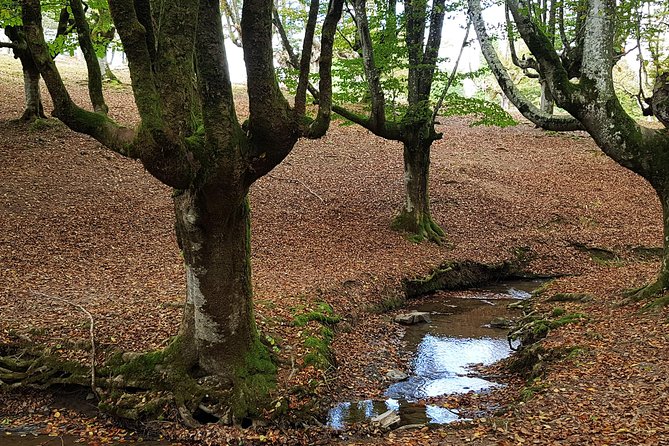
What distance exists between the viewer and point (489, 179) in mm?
22391

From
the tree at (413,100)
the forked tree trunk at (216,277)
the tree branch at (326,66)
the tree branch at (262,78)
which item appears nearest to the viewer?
the tree branch at (262,78)

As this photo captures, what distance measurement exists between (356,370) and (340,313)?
2.14m

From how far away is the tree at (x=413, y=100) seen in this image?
14.1m

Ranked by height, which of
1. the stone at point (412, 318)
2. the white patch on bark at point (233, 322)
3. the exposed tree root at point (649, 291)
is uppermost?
the white patch on bark at point (233, 322)

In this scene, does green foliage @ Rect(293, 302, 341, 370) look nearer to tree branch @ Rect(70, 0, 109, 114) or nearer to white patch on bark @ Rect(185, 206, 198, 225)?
white patch on bark @ Rect(185, 206, 198, 225)

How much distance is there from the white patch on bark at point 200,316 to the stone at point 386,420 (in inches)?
93.1

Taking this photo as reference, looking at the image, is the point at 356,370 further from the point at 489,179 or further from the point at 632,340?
the point at 489,179

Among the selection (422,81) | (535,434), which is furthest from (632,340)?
(422,81)

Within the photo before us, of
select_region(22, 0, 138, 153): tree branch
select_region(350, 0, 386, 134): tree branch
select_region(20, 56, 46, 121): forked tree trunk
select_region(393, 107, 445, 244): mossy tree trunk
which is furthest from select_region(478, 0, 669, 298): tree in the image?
select_region(20, 56, 46, 121): forked tree trunk

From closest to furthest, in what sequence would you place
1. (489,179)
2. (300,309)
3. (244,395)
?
A: (244,395), (300,309), (489,179)

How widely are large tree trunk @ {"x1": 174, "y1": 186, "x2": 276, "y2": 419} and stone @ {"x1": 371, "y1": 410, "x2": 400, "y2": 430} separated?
1523 millimetres

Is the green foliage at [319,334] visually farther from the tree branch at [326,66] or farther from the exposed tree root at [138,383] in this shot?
the tree branch at [326,66]

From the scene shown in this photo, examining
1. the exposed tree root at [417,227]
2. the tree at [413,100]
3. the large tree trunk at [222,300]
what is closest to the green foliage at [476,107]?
the tree at [413,100]

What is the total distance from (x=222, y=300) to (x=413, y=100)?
9.90m
